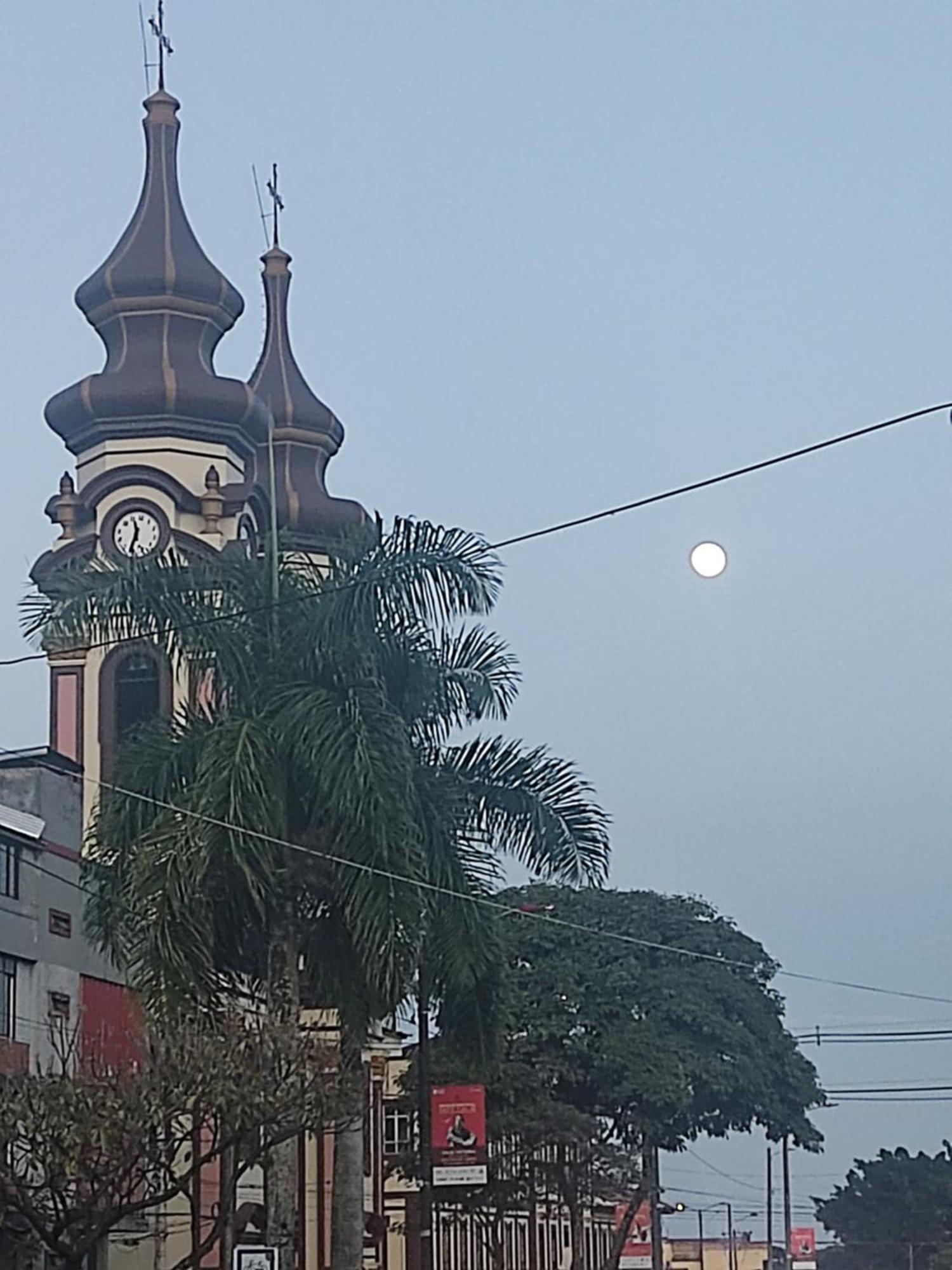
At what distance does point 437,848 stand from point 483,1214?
28.8 meters

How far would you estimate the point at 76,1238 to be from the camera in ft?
94.2

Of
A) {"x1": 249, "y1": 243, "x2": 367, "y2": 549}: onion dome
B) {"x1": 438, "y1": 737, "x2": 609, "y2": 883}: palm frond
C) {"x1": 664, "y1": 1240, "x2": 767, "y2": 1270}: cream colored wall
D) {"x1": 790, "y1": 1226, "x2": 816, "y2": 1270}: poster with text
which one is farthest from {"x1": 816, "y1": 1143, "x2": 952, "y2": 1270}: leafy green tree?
{"x1": 438, "y1": 737, "x2": 609, "y2": 883}: palm frond

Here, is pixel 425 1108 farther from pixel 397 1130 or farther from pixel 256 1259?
pixel 397 1130

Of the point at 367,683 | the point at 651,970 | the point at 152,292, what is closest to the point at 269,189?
the point at 152,292

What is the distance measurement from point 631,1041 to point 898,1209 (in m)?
50.3

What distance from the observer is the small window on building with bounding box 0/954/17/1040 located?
41.9 metres

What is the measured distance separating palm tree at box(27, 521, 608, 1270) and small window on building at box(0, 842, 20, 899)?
1155 centimetres

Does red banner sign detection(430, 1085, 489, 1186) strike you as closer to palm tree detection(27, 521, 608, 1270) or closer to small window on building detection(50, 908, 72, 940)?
palm tree detection(27, 521, 608, 1270)

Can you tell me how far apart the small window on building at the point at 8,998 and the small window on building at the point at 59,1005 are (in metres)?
1.22

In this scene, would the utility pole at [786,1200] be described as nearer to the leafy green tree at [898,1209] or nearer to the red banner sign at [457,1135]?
the leafy green tree at [898,1209]

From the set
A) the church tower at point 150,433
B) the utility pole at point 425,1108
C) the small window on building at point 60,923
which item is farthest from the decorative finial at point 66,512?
the utility pole at point 425,1108

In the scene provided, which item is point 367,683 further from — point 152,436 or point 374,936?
point 152,436

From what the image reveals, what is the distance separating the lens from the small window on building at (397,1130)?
55.4 metres

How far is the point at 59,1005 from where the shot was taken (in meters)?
44.0
